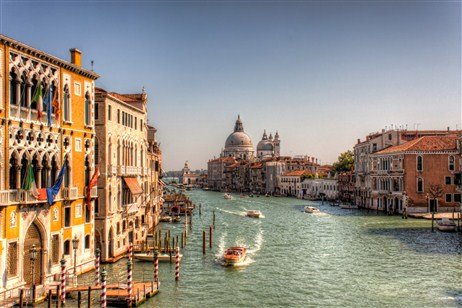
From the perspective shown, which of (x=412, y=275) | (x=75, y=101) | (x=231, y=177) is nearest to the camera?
(x=75, y=101)

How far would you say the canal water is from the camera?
1777 centimetres

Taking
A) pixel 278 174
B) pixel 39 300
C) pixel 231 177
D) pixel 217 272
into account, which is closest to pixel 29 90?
pixel 39 300

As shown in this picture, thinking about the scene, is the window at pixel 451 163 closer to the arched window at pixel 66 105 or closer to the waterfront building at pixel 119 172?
the waterfront building at pixel 119 172

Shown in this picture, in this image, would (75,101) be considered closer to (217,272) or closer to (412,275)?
(217,272)

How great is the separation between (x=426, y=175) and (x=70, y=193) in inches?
1370

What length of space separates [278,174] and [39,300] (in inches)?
3379

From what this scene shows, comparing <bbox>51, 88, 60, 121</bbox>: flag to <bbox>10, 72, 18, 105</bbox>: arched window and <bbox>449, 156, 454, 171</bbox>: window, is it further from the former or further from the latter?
<bbox>449, 156, 454, 171</bbox>: window

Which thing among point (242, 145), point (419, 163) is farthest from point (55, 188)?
point (242, 145)

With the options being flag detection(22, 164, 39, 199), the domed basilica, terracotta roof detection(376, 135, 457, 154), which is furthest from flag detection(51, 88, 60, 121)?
the domed basilica

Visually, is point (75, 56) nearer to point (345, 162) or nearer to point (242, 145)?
point (345, 162)

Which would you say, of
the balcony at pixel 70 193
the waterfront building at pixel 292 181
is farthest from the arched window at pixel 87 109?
the waterfront building at pixel 292 181

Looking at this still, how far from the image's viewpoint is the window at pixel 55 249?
699 inches

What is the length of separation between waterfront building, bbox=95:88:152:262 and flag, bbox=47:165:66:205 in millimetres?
4425

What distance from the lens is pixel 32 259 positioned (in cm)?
1515
